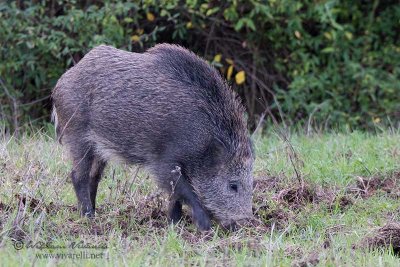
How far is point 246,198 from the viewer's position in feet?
17.8

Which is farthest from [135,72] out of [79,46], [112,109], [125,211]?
[79,46]

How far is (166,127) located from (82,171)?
2.38 ft

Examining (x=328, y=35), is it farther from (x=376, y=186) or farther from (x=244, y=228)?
(x=244, y=228)

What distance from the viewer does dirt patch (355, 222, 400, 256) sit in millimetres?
4656

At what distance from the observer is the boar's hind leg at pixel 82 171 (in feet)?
18.5

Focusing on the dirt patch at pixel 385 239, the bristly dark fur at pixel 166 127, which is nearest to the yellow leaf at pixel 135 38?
the bristly dark fur at pixel 166 127

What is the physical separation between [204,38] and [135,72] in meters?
4.86

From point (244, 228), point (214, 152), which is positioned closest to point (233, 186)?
point (214, 152)

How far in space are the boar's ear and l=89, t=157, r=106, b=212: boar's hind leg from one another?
82cm

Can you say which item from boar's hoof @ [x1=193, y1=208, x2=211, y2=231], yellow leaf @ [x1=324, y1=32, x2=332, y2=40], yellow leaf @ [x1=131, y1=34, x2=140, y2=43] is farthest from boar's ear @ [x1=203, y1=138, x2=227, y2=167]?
yellow leaf @ [x1=324, y1=32, x2=332, y2=40]

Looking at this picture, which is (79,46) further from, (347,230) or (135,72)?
(347,230)

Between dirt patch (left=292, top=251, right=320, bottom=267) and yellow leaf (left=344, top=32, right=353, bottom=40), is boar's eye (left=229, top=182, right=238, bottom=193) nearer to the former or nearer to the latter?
dirt patch (left=292, top=251, right=320, bottom=267)

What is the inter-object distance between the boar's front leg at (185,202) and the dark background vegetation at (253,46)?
3.82 meters

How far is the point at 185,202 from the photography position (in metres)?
5.39
